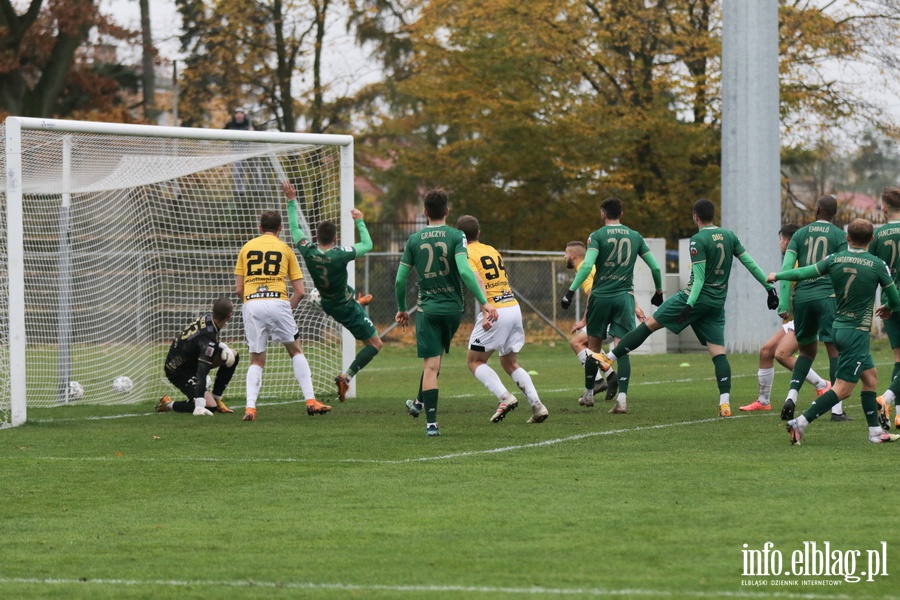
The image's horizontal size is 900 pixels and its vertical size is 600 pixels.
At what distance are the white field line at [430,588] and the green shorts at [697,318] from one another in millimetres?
7690

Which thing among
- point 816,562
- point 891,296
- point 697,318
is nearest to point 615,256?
point 697,318

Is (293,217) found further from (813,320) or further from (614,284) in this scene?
(813,320)

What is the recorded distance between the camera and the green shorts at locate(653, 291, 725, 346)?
529 inches

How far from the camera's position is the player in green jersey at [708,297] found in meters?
13.3

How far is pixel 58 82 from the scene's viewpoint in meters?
35.7

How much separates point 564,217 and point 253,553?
29.4 meters

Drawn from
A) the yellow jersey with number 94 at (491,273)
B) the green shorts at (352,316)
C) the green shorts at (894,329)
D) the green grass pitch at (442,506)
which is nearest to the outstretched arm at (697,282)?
the green grass pitch at (442,506)

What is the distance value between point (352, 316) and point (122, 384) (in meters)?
3.48

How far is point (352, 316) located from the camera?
593 inches

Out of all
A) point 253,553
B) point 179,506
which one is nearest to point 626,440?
point 179,506

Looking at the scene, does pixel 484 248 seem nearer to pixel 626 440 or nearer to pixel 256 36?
pixel 626 440

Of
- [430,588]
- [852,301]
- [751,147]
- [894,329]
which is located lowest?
[430,588]

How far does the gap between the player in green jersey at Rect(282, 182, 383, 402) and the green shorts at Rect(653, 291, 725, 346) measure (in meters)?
3.19

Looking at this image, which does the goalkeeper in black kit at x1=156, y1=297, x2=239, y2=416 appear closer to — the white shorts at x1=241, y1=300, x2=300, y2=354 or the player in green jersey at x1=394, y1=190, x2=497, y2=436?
the white shorts at x1=241, y1=300, x2=300, y2=354
